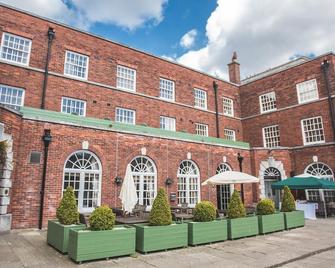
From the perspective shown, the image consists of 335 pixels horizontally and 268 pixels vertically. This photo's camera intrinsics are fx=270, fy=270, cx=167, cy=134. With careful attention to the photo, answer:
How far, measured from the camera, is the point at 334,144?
18375 millimetres

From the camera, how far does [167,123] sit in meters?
20.0

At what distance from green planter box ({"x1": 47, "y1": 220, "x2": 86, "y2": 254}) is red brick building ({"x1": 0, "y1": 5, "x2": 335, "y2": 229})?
2.83 m

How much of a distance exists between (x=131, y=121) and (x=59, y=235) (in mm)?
11269

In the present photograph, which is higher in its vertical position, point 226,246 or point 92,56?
point 92,56

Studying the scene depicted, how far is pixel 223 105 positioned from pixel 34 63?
15.3 meters

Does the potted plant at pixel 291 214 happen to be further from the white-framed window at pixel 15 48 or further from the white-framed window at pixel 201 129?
the white-framed window at pixel 15 48

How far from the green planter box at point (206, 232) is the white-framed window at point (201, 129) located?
12.7m

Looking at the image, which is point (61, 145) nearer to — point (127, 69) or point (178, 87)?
point (127, 69)

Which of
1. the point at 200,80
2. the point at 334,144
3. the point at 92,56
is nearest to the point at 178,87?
the point at 200,80

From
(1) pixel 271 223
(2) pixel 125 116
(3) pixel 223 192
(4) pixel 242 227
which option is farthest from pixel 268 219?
(2) pixel 125 116

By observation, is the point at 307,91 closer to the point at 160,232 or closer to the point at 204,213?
the point at 204,213

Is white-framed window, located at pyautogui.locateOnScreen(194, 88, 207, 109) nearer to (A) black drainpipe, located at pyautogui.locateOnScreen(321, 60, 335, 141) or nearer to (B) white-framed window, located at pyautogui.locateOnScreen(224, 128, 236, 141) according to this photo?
(B) white-framed window, located at pyautogui.locateOnScreen(224, 128, 236, 141)

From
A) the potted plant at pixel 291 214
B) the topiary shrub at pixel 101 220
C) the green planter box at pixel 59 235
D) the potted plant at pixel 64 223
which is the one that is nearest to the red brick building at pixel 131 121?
the green planter box at pixel 59 235

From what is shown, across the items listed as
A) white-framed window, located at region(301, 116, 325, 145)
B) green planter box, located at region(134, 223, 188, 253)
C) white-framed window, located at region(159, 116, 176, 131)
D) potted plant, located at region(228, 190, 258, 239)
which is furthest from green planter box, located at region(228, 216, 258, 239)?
white-framed window, located at region(301, 116, 325, 145)
